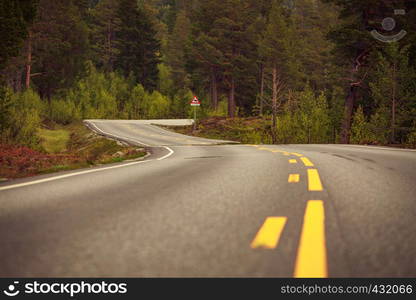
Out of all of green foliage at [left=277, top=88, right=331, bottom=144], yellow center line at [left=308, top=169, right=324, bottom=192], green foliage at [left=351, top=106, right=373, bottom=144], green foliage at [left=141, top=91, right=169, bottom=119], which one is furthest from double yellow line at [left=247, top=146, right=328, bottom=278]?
green foliage at [left=141, top=91, right=169, bottom=119]

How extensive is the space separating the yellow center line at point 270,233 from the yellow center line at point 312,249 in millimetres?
176

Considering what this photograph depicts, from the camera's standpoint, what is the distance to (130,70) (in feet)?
225

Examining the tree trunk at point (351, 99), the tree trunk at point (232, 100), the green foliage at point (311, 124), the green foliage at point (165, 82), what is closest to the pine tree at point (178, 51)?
the green foliage at point (165, 82)

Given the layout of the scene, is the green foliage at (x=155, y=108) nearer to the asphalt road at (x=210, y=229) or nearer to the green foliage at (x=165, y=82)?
the green foliage at (x=165, y=82)

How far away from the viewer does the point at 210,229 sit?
3072 millimetres

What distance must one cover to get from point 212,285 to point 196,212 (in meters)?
1.63

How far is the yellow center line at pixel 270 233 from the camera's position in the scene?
2639 millimetres

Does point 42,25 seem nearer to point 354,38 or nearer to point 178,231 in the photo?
point 354,38

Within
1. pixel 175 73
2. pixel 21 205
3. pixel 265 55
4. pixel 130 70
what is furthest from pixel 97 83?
pixel 21 205

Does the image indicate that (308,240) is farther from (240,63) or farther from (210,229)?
(240,63)

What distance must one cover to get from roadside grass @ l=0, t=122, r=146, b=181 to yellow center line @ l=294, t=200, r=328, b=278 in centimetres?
585

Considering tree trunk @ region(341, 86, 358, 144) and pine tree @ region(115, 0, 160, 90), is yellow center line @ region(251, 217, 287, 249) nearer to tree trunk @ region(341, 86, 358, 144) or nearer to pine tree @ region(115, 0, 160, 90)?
tree trunk @ region(341, 86, 358, 144)

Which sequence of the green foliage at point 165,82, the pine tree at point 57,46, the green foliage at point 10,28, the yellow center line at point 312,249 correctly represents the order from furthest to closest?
the green foliage at point 165,82, the pine tree at point 57,46, the green foliage at point 10,28, the yellow center line at point 312,249

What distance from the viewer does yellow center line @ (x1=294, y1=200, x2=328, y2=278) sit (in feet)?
7.18
